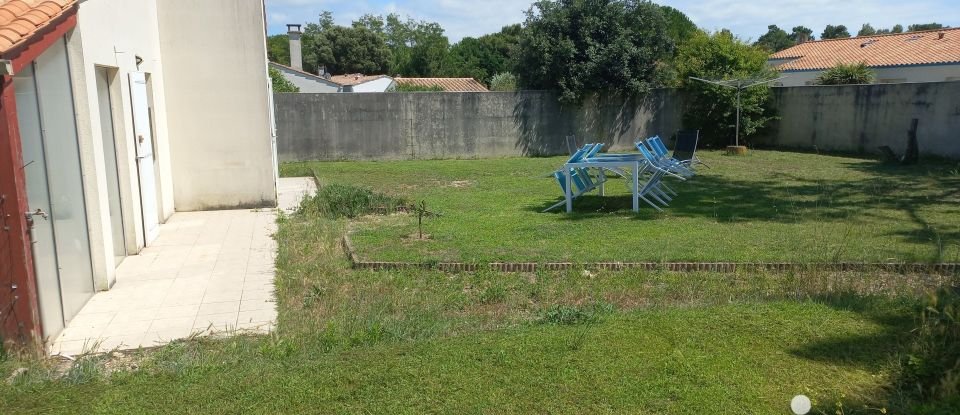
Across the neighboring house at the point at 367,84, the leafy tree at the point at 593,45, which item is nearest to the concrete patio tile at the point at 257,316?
the leafy tree at the point at 593,45

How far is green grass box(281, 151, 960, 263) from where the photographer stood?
6.95 metres

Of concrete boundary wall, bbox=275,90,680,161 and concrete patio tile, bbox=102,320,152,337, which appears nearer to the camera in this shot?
concrete patio tile, bbox=102,320,152,337

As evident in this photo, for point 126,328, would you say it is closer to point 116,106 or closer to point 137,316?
point 137,316

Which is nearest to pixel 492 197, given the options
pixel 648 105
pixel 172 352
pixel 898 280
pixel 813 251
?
pixel 813 251

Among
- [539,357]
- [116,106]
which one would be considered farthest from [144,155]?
[539,357]

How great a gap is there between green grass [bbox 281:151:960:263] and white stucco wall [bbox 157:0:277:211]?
248cm

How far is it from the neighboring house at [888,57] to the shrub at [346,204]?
1913 cm

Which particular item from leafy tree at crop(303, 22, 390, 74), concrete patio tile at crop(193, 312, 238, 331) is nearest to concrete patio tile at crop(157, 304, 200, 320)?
concrete patio tile at crop(193, 312, 238, 331)

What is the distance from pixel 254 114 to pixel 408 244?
391 cm

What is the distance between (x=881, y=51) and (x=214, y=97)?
1138 inches

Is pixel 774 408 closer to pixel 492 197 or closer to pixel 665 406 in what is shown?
pixel 665 406

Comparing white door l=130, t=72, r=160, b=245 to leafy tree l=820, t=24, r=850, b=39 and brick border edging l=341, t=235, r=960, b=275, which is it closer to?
brick border edging l=341, t=235, r=960, b=275

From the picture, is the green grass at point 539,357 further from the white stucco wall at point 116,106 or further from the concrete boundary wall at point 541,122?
the concrete boundary wall at point 541,122

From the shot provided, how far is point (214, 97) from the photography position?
10.0 m
